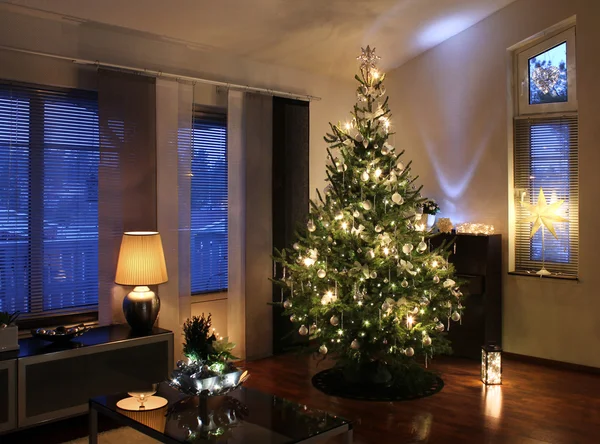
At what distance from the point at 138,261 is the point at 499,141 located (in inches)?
142

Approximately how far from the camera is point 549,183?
18.6 ft

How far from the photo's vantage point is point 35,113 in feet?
14.4

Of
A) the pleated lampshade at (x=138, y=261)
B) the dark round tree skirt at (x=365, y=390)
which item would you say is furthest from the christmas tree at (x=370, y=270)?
the pleated lampshade at (x=138, y=261)

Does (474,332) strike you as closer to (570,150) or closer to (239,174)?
(570,150)

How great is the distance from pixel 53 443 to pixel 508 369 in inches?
147

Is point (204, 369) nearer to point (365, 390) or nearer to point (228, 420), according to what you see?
point (228, 420)

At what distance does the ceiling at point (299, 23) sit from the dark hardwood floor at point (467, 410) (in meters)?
2.89

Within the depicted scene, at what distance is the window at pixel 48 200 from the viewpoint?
14.0 ft

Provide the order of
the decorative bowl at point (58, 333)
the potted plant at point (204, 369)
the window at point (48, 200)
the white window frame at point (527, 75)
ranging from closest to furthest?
the potted plant at point (204, 369)
the decorative bowl at point (58, 333)
the window at point (48, 200)
the white window frame at point (527, 75)

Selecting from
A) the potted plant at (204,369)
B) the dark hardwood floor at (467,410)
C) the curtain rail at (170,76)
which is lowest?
the dark hardwood floor at (467,410)

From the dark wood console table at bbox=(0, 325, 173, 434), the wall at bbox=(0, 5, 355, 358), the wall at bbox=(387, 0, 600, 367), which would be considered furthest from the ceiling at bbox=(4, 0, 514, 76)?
the dark wood console table at bbox=(0, 325, 173, 434)

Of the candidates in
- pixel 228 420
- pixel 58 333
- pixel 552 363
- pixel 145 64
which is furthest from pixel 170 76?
pixel 552 363

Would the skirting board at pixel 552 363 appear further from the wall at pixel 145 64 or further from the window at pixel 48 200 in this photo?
the window at pixel 48 200

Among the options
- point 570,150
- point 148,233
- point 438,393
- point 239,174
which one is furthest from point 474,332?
point 148,233
